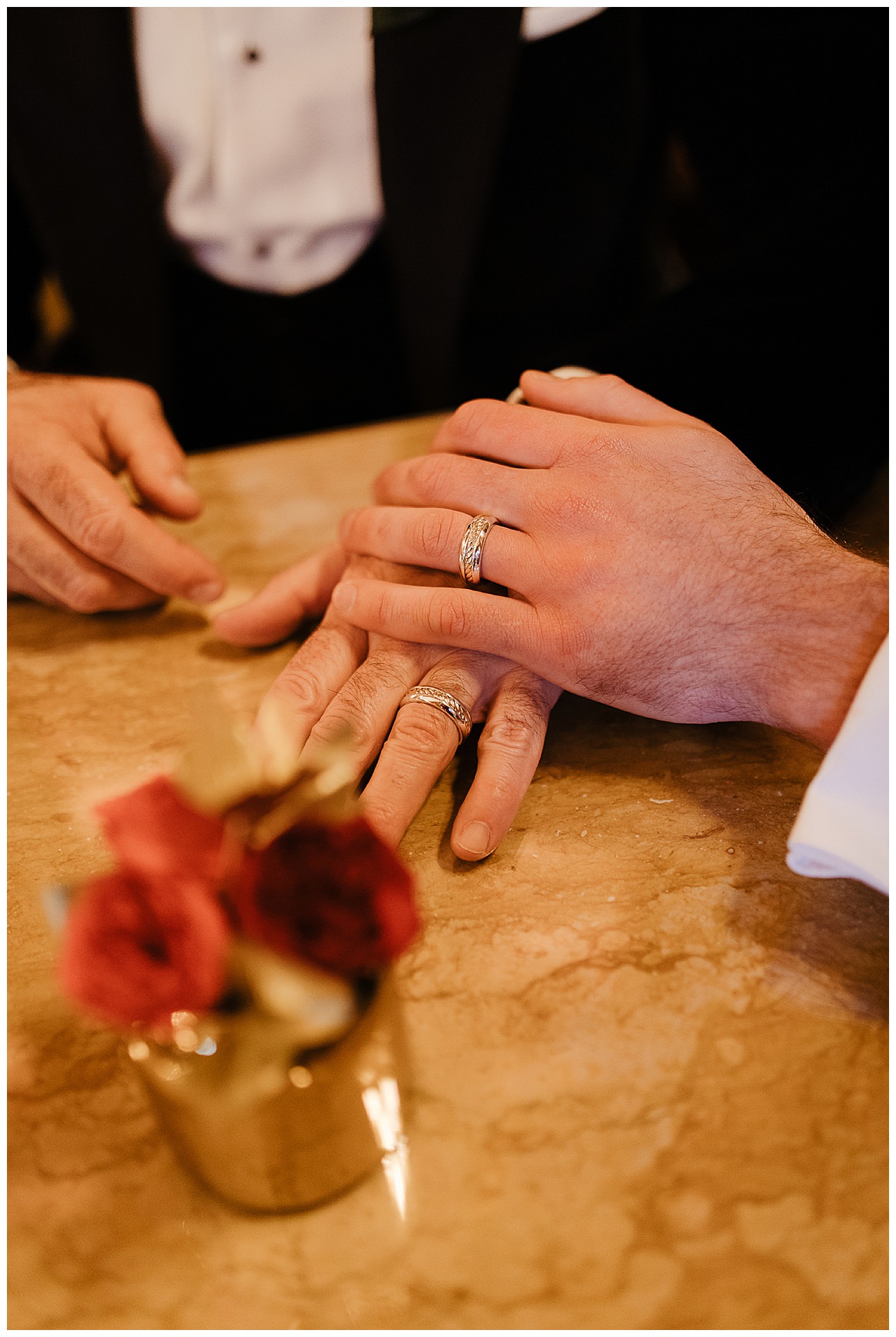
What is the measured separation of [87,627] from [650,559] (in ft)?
1.98

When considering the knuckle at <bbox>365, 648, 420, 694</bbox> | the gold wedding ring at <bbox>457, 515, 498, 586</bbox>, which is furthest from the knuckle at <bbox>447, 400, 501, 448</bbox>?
the knuckle at <bbox>365, 648, 420, 694</bbox>

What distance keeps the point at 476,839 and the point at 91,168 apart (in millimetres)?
1094

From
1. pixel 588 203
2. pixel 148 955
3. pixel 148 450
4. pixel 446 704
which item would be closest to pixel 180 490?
pixel 148 450

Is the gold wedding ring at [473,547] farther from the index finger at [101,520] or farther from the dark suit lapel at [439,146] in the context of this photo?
the dark suit lapel at [439,146]

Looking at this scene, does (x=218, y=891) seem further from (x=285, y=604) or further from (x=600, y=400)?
(x=600, y=400)

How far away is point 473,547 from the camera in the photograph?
675 mm

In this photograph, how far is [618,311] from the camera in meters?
1.41

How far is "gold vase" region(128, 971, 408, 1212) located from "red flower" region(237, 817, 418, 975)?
0.05 metres

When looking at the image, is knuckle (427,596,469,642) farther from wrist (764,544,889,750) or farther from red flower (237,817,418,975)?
red flower (237,817,418,975)

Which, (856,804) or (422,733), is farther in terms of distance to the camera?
(422,733)

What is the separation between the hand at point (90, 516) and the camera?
77 cm

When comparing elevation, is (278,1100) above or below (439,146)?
below

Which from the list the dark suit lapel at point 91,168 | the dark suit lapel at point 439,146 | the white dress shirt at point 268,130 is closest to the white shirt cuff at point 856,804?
the dark suit lapel at point 439,146

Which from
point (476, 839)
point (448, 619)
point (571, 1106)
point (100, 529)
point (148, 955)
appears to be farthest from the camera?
point (100, 529)
